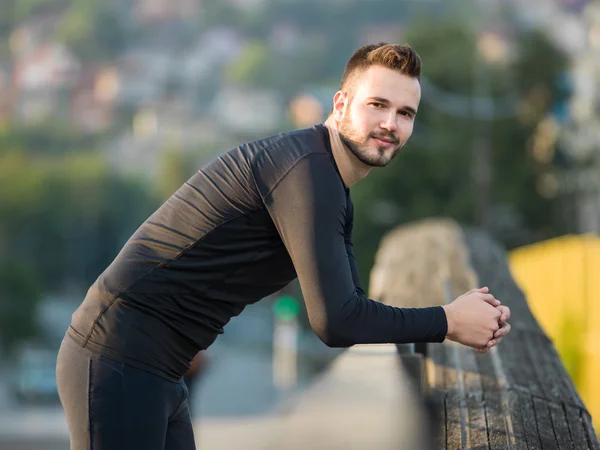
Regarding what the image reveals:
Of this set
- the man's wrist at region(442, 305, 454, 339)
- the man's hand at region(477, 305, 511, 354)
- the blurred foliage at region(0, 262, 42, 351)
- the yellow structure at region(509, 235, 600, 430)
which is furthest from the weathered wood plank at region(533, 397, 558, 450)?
the blurred foliage at region(0, 262, 42, 351)

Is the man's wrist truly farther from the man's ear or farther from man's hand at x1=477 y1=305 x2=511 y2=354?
the man's ear

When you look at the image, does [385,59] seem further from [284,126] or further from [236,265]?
[284,126]

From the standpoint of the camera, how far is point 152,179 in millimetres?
138750

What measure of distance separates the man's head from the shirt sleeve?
0.14 metres

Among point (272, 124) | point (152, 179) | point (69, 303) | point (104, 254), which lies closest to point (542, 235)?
point (104, 254)

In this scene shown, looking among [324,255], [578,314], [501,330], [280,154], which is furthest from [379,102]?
[578,314]

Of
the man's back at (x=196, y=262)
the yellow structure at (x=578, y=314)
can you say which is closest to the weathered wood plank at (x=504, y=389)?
the man's back at (x=196, y=262)

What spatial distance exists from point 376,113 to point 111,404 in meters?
0.99

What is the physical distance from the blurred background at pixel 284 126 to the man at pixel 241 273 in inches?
118

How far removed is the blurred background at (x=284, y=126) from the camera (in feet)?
134

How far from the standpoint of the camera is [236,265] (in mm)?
3061

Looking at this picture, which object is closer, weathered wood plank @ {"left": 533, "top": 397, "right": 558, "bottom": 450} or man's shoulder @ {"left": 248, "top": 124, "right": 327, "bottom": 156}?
man's shoulder @ {"left": 248, "top": 124, "right": 327, "bottom": 156}

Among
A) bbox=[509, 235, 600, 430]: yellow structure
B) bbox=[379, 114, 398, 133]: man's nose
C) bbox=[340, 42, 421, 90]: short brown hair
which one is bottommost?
bbox=[379, 114, 398, 133]: man's nose

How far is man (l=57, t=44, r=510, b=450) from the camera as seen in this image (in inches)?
117
